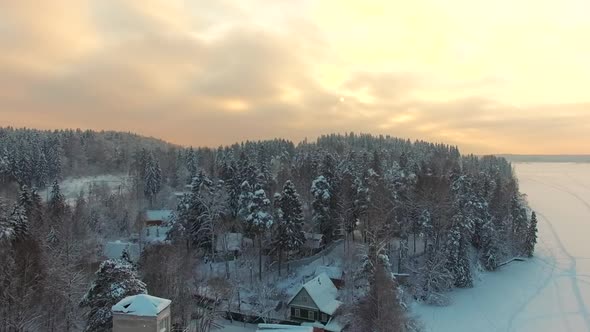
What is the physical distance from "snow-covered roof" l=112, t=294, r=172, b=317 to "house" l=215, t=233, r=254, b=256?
28803 mm

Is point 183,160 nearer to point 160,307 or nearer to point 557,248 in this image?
point 557,248

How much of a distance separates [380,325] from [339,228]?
2571 cm

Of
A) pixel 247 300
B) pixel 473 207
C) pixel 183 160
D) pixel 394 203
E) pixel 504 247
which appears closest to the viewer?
pixel 247 300

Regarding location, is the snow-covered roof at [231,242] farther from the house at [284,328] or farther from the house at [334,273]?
the house at [284,328]

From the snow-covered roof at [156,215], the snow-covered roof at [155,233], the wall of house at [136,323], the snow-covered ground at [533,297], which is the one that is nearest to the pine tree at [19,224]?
the wall of house at [136,323]

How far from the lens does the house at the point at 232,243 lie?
162ft

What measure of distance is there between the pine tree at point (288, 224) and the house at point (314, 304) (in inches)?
252

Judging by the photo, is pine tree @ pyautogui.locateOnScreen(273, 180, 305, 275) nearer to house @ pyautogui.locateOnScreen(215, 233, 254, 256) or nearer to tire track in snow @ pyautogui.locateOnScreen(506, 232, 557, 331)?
house @ pyautogui.locateOnScreen(215, 233, 254, 256)

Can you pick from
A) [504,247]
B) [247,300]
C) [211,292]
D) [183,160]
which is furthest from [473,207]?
[183,160]

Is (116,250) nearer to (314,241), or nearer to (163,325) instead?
(314,241)

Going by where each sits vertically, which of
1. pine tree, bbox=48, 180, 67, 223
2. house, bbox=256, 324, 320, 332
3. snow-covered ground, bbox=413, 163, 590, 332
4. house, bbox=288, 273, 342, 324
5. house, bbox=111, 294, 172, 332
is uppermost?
pine tree, bbox=48, 180, 67, 223

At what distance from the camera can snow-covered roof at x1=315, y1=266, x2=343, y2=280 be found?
152 feet

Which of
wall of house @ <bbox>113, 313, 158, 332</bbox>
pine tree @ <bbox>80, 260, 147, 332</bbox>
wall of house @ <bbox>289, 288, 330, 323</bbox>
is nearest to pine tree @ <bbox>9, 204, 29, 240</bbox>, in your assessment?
pine tree @ <bbox>80, 260, 147, 332</bbox>

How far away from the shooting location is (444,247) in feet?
161
